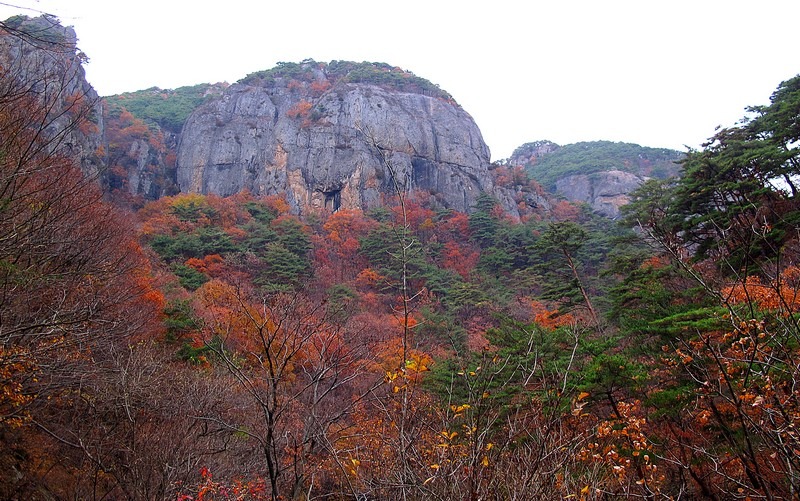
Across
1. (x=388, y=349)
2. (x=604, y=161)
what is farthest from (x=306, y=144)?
(x=604, y=161)

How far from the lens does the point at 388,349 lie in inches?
651

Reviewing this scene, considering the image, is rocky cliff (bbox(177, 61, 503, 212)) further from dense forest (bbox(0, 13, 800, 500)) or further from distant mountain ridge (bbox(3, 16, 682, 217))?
dense forest (bbox(0, 13, 800, 500))

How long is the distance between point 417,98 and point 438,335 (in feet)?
119

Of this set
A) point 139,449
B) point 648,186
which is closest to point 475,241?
point 648,186

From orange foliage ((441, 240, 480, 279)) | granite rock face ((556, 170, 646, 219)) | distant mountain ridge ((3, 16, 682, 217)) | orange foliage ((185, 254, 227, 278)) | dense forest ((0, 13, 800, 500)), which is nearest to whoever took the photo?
dense forest ((0, 13, 800, 500))

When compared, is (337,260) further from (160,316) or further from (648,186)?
(648,186)

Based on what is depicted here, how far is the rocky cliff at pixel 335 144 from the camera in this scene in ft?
132

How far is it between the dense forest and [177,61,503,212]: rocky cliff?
1041 centimetres

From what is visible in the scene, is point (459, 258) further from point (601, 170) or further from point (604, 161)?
point (604, 161)

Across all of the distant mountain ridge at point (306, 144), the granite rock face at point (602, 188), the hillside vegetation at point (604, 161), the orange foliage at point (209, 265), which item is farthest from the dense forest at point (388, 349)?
the hillside vegetation at point (604, 161)

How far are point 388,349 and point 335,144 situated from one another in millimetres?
29496

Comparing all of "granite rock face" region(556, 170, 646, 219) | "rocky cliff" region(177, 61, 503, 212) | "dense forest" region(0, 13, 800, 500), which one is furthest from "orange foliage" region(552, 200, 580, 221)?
"dense forest" region(0, 13, 800, 500)

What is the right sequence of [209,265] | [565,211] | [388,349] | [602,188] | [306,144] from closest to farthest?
1. [388,349]
2. [209,265]
3. [565,211]
4. [306,144]
5. [602,188]

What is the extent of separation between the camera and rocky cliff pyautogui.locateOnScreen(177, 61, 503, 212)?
4038cm
